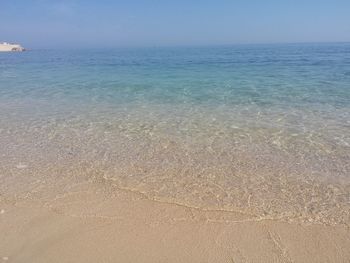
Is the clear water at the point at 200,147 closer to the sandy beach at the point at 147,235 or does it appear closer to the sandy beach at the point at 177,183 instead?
the sandy beach at the point at 177,183

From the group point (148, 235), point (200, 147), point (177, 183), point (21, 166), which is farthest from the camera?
point (200, 147)

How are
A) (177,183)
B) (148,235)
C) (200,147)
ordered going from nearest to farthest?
(148,235) < (177,183) < (200,147)

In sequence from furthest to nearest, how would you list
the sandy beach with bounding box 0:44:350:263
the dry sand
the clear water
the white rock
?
the white rock
the clear water
the sandy beach with bounding box 0:44:350:263
the dry sand

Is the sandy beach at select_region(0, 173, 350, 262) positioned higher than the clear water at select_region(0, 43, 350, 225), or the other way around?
the sandy beach at select_region(0, 173, 350, 262)

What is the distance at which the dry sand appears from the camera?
3.71 metres

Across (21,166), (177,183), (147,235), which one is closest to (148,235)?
(147,235)

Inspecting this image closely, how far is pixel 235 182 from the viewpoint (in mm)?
5527

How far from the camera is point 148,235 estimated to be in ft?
13.5

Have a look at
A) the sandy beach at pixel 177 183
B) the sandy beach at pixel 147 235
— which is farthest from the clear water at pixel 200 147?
the sandy beach at pixel 147 235

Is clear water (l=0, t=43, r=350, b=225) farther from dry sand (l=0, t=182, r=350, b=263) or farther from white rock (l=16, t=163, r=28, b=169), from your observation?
dry sand (l=0, t=182, r=350, b=263)

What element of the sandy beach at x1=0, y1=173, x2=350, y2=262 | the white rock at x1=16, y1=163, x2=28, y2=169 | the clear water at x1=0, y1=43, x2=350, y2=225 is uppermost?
the sandy beach at x1=0, y1=173, x2=350, y2=262

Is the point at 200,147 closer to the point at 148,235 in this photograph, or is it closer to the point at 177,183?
the point at 177,183

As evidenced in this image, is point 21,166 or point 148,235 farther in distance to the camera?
point 21,166

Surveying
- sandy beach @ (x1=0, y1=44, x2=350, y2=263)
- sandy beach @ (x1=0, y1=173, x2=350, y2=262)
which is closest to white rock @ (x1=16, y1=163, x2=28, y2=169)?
sandy beach @ (x1=0, y1=44, x2=350, y2=263)
